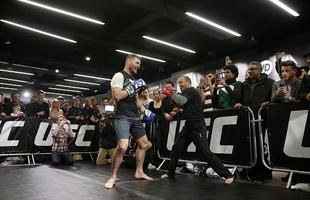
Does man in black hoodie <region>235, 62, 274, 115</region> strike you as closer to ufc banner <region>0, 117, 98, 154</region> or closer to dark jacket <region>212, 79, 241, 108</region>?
dark jacket <region>212, 79, 241, 108</region>

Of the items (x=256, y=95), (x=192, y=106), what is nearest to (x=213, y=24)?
(x=256, y=95)

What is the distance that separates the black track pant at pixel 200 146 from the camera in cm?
366

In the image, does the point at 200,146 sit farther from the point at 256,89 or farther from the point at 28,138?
the point at 28,138

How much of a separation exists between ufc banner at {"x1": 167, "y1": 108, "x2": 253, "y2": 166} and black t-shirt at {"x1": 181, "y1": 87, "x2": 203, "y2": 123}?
1.88 feet

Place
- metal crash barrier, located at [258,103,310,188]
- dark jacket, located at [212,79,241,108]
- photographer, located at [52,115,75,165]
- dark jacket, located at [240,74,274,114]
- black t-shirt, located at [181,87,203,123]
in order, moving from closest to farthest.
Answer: metal crash barrier, located at [258,103,310,188], black t-shirt, located at [181,87,203,123], dark jacket, located at [240,74,274,114], dark jacket, located at [212,79,241,108], photographer, located at [52,115,75,165]

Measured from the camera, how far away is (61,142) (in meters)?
6.58

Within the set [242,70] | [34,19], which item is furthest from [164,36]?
[34,19]

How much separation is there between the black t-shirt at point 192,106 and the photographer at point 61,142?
3.59 metres

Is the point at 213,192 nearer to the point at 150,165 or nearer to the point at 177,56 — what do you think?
the point at 150,165

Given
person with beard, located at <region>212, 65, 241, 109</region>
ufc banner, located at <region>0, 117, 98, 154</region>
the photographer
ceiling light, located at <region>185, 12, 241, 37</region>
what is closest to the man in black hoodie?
person with beard, located at <region>212, 65, 241, 109</region>

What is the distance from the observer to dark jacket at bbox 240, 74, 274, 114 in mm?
4016

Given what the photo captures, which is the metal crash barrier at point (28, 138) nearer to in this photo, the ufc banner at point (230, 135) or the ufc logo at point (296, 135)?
the ufc banner at point (230, 135)

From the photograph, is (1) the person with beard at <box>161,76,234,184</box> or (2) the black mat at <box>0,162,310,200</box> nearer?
(2) the black mat at <box>0,162,310,200</box>

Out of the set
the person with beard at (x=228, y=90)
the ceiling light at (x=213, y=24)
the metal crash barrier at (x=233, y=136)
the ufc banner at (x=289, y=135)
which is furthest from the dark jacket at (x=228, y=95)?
the ceiling light at (x=213, y=24)
